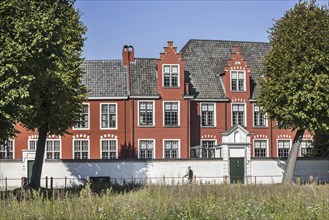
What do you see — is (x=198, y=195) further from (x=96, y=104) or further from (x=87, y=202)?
(x=96, y=104)

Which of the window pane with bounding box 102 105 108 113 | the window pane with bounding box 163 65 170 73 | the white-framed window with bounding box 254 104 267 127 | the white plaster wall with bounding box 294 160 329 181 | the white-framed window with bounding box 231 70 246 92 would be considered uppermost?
the window pane with bounding box 163 65 170 73

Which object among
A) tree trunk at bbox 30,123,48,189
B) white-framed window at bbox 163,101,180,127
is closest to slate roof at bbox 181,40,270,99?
white-framed window at bbox 163,101,180,127

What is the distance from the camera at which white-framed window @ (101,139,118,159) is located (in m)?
50.6

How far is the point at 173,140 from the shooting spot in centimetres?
5041

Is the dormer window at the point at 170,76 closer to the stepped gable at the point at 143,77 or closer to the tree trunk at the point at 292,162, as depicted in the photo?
the stepped gable at the point at 143,77

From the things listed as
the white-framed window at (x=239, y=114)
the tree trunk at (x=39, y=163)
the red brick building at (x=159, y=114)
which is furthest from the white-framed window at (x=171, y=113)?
the tree trunk at (x=39, y=163)

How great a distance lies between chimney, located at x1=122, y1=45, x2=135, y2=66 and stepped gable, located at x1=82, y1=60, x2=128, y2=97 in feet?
1.92

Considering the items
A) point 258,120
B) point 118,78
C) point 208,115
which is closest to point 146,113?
point 118,78

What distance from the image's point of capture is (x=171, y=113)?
50.6 meters

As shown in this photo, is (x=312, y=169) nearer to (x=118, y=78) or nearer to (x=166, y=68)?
(x=166, y=68)

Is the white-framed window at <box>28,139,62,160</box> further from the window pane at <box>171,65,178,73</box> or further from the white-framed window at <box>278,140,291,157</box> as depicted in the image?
the white-framed window at <box>278,140,291,157</box>

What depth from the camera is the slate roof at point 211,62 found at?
52.9 meters

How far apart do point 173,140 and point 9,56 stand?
30.9 m

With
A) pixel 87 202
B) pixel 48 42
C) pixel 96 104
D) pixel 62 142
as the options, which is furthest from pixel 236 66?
pixel 87 202
